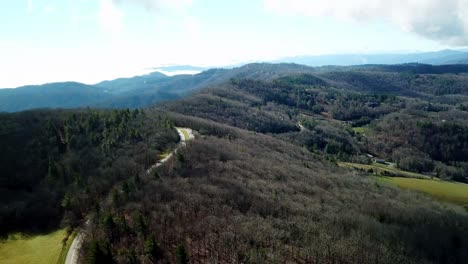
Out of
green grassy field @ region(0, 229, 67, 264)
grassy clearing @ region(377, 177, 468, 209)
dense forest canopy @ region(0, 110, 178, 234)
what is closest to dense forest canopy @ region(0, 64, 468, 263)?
dense forest canopy @ region(0, 110, 178, 234)

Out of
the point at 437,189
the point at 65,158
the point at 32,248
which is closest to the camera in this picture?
the point at 32,248

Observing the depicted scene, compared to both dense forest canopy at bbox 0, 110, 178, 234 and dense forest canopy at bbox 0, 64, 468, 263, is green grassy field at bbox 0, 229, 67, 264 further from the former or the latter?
dense forest canopy at bbox 0, 110, 178, 234

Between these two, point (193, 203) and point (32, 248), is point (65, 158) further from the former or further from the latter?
point (193, 203)

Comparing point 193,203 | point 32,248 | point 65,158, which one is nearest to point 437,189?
point 193,203

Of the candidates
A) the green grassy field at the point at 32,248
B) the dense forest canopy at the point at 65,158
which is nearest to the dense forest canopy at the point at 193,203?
the dense forest canopy at the point at 65,158

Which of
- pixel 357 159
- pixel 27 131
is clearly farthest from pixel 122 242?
pixel 357 159

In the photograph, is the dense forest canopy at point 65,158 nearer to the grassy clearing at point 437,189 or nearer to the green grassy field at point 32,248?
the green grassy field at point 32,248
